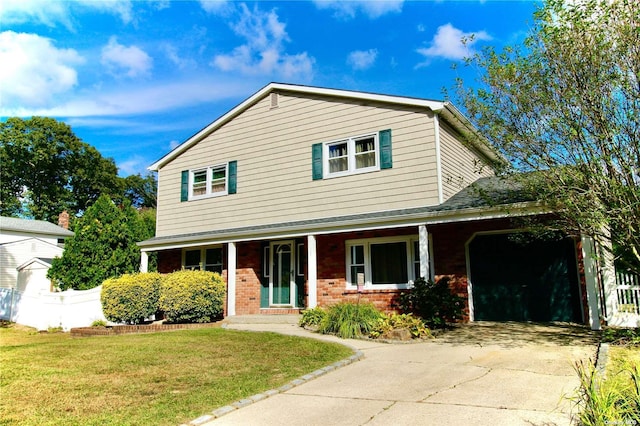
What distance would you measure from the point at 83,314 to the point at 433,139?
13.0 m

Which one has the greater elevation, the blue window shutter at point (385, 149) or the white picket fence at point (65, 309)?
the blue window shutter at point (385, 149)

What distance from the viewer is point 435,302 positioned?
10781 mm

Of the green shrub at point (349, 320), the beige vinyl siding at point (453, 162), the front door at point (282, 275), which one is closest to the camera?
the green shrub at point (349, 320)

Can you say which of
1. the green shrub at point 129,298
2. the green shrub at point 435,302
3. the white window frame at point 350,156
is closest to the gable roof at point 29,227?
the green shrub at point 129,298

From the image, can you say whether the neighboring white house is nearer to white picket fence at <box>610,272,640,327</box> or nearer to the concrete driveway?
the concrete driveway

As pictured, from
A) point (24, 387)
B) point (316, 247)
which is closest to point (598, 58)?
point (316, 247)

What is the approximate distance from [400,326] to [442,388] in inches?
174

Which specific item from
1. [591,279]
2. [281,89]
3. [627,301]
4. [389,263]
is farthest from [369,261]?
[281,89]

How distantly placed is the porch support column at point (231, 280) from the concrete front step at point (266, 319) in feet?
2.67

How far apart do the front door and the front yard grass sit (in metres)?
4.49

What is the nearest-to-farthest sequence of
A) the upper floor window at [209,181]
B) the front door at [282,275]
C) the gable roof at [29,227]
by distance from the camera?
the front door at [282,275] → the upper floor window at [209,181] → the gable roof at [29,227]

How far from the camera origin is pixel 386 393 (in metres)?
5.48

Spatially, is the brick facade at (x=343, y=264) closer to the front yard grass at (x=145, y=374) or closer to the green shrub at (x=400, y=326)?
the green shrub at (x=400, y=326)

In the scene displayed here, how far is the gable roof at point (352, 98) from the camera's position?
36.2 ft
